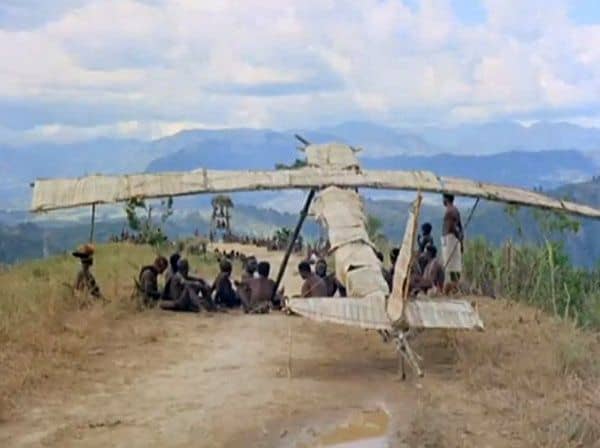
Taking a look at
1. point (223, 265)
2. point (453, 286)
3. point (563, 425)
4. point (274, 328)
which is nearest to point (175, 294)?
point (223, 265)

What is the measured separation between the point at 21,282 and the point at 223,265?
3.68 metres

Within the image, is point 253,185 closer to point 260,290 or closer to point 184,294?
point 260,290

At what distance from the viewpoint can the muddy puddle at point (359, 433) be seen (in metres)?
9.12

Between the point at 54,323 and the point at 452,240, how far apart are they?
22.6 feet

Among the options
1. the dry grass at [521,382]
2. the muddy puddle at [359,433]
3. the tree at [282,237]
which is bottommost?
the muddy puddle at [359,433]

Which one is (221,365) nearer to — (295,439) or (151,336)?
(151,336)

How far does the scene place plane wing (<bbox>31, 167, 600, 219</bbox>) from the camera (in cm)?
1520

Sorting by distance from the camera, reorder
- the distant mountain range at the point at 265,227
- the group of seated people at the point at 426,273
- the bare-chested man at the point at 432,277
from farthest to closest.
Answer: the distant mountain range at the point at 265,227 < the bare-chested man at the point at 432,277 < the group of seated people at the point at 426,273

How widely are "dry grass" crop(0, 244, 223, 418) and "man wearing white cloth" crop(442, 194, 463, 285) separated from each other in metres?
5.22

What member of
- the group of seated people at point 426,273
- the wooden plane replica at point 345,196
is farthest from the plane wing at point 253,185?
the group of seated people at point 426,273

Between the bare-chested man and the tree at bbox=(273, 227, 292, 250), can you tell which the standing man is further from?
the tree at bbox=(273, 227, 292, 250)

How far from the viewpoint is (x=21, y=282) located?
17.8m

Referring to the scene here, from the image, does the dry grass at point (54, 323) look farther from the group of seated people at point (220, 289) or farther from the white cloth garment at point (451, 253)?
the white cloth garment at point (451, 253)

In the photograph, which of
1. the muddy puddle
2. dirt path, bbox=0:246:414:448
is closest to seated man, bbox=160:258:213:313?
dirt path, bbox=0:246:414:448
